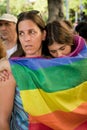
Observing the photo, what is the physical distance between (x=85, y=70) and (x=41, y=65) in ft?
1.05

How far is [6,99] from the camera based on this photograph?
2674 millimetres

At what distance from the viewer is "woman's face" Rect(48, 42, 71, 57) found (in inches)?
125

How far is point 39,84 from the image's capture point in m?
2.63

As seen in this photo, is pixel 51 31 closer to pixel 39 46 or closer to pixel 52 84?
pixel 39 46

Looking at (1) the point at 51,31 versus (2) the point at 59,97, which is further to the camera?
(1) the point at 51,31

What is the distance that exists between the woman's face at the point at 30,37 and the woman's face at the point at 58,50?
0.15 meters

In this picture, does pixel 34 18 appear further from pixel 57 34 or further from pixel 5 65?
pixel 5 65

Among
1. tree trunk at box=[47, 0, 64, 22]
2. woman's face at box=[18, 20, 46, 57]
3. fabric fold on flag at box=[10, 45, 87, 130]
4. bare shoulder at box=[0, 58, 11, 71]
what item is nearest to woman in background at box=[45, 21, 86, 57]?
woman's face at box=[18, 20, 46, 57]

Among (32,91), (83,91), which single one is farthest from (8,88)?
(83,91)

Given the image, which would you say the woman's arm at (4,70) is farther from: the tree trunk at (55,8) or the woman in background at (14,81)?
the tree trunk at (55,8)

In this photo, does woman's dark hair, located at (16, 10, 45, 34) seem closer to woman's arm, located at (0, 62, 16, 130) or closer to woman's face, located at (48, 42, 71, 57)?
woman's face, located at (48, 42, 71, 57)

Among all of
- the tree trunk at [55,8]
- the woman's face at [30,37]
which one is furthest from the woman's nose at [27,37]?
the tree trunk at [55,8]

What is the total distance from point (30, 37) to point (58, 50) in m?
0.29

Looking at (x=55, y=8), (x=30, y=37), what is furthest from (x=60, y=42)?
(x=55, y=8)
